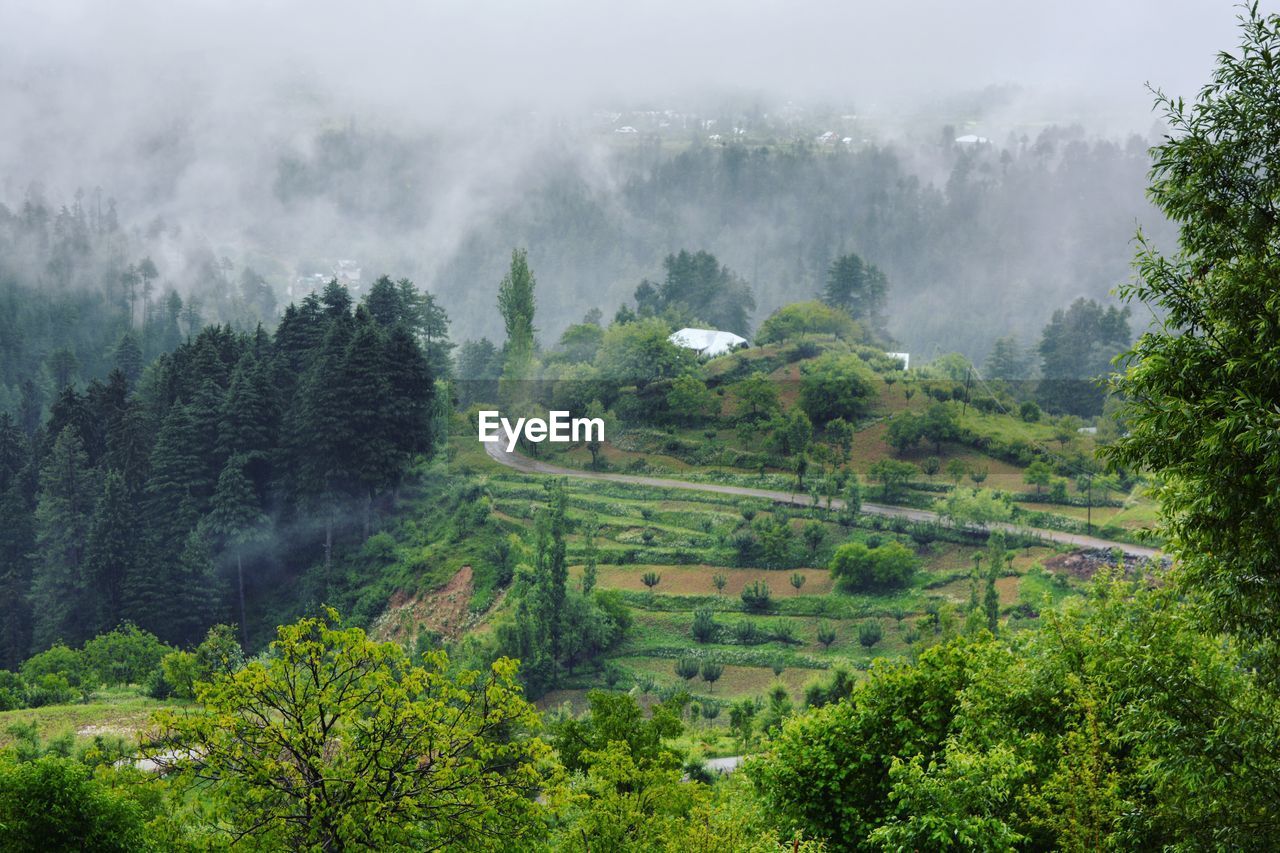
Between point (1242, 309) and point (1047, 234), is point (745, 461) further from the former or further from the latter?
point (1047, 234)

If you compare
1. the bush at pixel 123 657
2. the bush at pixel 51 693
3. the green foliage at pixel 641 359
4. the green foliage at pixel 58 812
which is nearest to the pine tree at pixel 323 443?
the bush at pixel 123 657

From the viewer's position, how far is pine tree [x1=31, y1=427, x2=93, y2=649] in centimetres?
6894

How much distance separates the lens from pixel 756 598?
63.2 metres

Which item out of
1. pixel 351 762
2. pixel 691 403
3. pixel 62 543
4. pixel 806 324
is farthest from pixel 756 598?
pixel 351 762

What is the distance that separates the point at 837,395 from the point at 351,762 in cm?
6290

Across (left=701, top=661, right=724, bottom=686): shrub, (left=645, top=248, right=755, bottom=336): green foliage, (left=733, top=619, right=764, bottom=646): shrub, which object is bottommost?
(left=701, top=661, right=724, bottom=686): shrub

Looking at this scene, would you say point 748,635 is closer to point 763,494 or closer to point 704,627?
point 704,627

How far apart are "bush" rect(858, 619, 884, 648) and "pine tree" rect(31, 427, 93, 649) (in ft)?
137

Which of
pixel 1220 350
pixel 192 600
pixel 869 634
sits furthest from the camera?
pixel 192 600

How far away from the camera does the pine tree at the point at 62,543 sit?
68938mm

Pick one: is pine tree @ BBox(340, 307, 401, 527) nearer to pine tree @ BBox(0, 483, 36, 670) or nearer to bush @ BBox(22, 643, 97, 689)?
bush @ BBox(22, 643, 97, 689)

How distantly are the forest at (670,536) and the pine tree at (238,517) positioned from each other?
10.0 inches

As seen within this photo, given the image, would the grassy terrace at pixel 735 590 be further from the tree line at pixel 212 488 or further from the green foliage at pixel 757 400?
the green foliage at pixel 757 400

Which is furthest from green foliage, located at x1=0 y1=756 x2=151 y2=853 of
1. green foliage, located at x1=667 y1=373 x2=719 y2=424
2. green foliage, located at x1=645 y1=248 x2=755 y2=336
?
green foliage, located at x1=645 y1=248 x2=755 y2=336
